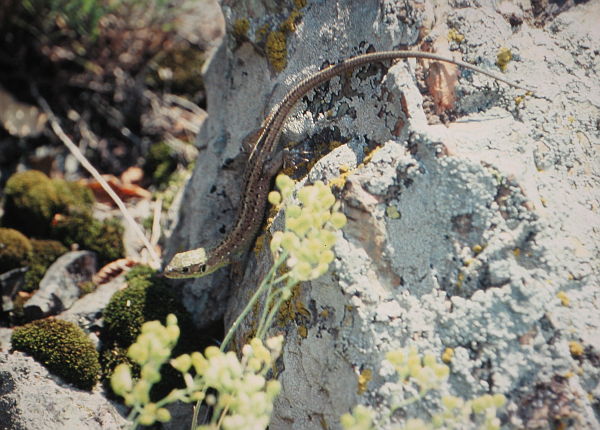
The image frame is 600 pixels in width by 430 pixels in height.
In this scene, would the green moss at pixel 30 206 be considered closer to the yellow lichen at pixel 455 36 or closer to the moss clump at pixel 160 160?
the moss clump at pixel 160 160

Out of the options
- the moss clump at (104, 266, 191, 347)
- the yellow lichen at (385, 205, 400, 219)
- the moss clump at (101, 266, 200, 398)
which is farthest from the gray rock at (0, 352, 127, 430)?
the yellow lichen at (385, 205, 400, 219)

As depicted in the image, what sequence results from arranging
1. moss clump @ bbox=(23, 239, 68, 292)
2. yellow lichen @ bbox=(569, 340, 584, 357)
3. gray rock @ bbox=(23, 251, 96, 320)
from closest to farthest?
yellow lichen @ bbox=(569, 340, 584, 357)
gray rock @ bbox=(23, 251, 96, 320)
moss clump @ bbox=(23, 239, 68, 292)

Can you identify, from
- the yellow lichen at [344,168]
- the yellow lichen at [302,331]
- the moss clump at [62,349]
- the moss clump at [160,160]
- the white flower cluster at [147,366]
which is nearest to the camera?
the white flower cluster at [147,366]

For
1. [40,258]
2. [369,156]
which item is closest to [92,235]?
[40,258]

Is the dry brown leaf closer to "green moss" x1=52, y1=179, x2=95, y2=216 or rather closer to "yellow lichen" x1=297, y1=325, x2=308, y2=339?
"green moss" x1=52, y1=179, x2=95, y2=216

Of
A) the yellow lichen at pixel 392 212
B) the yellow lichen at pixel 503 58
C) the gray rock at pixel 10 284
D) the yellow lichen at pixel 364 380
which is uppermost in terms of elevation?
the yellow lichen at pixel 503 58

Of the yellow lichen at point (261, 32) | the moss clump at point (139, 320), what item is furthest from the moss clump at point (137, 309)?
the yellow lichen at point (261, 32)

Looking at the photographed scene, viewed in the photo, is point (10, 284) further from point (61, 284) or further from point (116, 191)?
point (116, 191)
